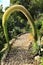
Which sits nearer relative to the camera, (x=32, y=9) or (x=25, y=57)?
(x=25, y=57)

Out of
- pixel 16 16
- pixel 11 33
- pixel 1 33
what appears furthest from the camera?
pixel 16 16

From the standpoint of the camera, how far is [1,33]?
42.9ft

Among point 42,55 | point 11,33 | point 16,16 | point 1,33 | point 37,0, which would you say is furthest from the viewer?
point 16,16

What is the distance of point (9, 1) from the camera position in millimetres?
21828

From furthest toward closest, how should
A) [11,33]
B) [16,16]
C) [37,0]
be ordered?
[16,16]
[37,0]
[11,33]

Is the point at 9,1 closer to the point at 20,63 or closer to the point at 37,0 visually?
the point at 37,0

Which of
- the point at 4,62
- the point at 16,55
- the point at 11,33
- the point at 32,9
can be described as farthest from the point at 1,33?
the point at 32,9

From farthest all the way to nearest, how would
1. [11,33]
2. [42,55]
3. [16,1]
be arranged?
[16,1], [11,33], [42,55]

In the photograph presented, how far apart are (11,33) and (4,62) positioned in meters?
7.33

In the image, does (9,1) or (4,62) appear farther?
(9,1)

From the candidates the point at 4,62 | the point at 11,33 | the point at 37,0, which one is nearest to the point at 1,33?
the point at 11,33

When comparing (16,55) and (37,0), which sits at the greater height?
(37,0)

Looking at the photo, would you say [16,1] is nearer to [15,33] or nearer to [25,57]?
[15,33]

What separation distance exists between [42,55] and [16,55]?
140cm
